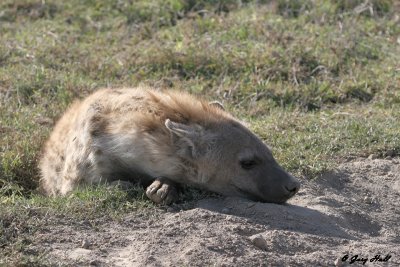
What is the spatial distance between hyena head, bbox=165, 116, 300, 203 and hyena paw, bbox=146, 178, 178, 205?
0.70ft

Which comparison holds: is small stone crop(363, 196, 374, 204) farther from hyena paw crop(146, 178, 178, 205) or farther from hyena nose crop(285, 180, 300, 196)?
hyena paw crop(146, 178, 178, 205)

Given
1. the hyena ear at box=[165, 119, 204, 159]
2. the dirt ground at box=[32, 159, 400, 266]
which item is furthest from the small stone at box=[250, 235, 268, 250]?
the hyena ear at box=[165, 119, 204, 159]

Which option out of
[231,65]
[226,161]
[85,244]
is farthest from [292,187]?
[231,65]

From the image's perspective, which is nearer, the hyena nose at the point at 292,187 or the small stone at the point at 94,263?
the small stone at the point at 94,263

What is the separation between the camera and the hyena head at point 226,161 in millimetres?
4930

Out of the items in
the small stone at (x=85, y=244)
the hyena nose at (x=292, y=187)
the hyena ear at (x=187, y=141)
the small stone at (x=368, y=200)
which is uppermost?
the hyena ear at (x=187, y=141)

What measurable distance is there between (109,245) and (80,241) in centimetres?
14

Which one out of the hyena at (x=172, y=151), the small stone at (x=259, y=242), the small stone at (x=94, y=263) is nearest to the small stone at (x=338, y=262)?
the small stone at (x=259, y=242)

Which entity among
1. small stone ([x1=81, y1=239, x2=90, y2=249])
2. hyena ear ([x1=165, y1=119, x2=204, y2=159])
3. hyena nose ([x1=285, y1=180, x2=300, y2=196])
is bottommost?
hyena nose ([x1=285, y1=180, x2=300, y2=196])

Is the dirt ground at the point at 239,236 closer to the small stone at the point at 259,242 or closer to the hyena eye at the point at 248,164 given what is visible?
the small stone at the point at 259,242

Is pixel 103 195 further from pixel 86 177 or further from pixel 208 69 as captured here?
pixel 208 69

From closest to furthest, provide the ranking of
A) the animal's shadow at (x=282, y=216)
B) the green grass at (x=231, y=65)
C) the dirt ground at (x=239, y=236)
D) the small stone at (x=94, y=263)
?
the small stone at (x=94, y=263) < the dirt ground at (x=239, y=236) < the animal's shadow at (x=282, y=216) < the green grass at (x=231, y=65)

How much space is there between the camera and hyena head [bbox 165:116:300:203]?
16.2ft

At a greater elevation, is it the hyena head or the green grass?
the hyena head
